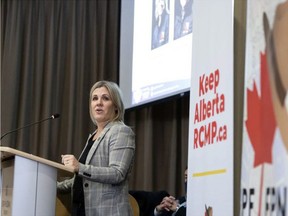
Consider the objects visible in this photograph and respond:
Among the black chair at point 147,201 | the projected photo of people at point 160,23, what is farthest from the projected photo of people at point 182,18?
the black chair at point 147,201

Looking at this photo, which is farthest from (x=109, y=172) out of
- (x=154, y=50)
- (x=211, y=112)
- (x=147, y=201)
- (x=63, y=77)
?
(x=63, y=77)

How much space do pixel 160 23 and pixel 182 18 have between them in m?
0.37

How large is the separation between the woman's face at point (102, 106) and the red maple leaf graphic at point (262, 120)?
1109 mm

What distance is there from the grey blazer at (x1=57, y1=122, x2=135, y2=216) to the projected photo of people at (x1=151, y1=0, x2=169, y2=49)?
1.79 meters

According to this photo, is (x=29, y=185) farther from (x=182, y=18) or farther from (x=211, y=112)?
(x=182, y=18)

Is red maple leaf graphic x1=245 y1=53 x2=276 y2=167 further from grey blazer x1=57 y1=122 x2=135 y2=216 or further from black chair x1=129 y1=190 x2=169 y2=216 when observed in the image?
black chair x1=129 y1=190 x2=169 y2=216

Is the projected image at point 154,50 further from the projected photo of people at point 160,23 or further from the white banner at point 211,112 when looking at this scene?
the white banner at point 211,112

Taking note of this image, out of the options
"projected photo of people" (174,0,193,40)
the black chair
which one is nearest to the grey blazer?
the black chair

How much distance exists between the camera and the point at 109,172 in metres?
2.59

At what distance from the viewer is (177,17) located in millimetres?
4281

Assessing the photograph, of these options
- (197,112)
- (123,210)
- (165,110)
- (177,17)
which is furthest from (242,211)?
(165,110)

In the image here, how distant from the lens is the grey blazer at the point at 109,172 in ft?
8.49

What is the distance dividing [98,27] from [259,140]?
3.73 metres

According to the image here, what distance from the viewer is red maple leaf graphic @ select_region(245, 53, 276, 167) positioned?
1771mm
